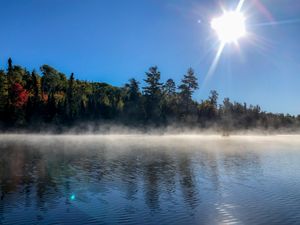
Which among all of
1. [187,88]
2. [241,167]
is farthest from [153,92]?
[241,167]

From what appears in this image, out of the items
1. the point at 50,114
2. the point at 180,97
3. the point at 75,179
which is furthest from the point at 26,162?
the point at 180,97

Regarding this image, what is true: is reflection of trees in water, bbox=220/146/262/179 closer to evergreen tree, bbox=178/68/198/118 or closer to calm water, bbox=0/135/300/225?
calm water, bbox=0/135/300/225

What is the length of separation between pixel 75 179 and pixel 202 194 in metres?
12.4

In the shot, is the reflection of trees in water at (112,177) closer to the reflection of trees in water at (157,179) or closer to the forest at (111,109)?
the reflection of trees in water at (157,179)

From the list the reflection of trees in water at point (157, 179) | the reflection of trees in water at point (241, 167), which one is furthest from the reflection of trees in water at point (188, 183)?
the reflection of trees in water at point (241, 167)

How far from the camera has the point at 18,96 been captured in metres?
143

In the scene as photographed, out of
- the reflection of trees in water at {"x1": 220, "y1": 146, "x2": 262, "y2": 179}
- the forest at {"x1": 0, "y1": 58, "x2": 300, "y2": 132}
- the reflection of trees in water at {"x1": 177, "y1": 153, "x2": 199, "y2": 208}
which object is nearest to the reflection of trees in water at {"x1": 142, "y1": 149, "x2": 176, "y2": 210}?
the reflection of trees in water at {"x1": 177, "y1": 153, "x2": 199, "y2": 208}

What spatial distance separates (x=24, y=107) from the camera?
139 metres

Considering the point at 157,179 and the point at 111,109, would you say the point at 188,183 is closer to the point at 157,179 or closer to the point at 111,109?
the point at 157,179

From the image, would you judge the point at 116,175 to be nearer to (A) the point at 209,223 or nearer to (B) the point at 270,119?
(A) the point at 209,223

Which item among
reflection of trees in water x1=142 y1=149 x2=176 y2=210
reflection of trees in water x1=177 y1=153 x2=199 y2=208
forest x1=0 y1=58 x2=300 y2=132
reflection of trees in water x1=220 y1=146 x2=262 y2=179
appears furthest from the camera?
forest x1=0 y1=58 x2=300 y2=132

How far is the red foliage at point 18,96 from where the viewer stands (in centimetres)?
14000

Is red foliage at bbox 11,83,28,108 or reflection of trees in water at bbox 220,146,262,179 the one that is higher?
red foliage at bbox 11,83,28,108

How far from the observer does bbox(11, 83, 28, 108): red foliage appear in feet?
459
